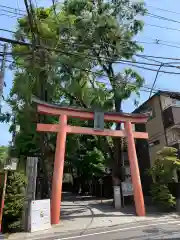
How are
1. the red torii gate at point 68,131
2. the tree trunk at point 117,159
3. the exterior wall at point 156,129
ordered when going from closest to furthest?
the red torii gate at point 68,131, the tree trunk at point 117,159, the exterior wall at point 156,129

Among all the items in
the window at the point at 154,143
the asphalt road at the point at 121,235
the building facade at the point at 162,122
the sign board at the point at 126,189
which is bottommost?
the asphalt road at the point at 121,235

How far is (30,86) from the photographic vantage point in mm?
16984

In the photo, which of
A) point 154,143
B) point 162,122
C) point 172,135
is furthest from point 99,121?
point 154,143

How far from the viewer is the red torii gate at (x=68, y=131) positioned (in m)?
12.7

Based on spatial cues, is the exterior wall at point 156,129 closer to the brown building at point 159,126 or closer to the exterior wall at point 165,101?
the brown building at point 159,126

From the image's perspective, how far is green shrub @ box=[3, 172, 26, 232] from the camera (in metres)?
10.3

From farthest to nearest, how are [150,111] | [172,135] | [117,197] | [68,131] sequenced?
[150,111]
[172,135]
[117,197]
[68,131]

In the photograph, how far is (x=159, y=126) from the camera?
69.8 ft

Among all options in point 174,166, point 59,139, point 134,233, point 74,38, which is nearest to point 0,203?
point 59,139

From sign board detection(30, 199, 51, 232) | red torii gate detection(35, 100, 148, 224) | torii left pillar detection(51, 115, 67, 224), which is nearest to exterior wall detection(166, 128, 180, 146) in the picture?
red torii gate detection(35, 100, 148, 224)

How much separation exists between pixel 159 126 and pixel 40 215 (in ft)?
44.9

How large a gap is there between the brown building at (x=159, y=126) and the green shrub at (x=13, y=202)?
41.2 ft

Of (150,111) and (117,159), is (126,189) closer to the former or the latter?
(117,159)

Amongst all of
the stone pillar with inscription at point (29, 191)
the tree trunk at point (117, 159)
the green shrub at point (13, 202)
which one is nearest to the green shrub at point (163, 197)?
the tree trunk at point (117, 159)
